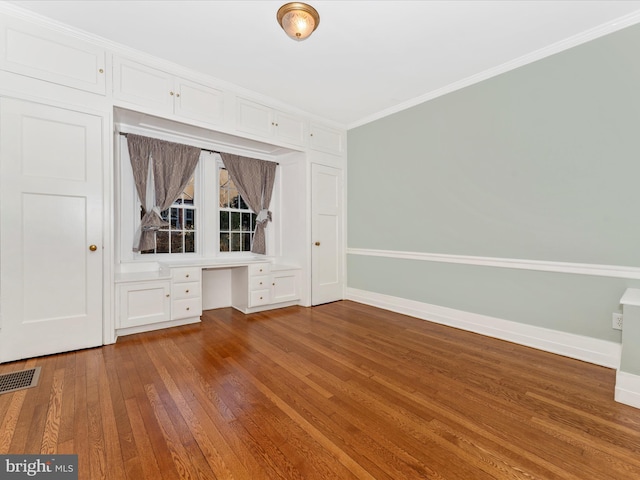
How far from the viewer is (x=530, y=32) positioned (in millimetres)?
2600

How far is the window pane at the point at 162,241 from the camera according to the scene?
3805mm

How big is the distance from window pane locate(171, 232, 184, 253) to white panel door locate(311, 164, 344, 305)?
5.93 feet

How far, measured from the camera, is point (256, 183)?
4.47 m

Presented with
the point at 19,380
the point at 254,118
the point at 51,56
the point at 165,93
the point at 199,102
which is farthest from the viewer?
the point at 254,118

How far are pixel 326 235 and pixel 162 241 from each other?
2273mm

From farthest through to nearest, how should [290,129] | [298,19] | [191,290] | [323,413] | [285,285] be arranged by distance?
[285,285], [290,129], [191,290], [298,19], [323,413]

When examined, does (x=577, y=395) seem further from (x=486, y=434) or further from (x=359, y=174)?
(x=359, y=174)

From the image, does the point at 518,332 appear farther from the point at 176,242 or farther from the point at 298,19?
the point at 176,242

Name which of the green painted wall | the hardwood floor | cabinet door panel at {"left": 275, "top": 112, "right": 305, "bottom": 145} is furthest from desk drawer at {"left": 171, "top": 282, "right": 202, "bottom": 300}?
the green painted wall

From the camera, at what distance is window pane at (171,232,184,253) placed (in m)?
3.93

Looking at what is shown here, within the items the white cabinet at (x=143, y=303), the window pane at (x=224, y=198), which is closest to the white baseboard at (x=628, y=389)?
the white cabinet at (x=143, y=303)

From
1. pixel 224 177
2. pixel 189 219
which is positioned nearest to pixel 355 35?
pixel 224 177

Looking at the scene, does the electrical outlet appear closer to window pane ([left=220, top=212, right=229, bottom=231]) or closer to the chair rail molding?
the chair rail molding

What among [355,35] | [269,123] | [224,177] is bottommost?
[224,177]
